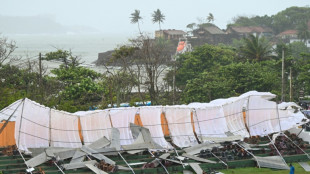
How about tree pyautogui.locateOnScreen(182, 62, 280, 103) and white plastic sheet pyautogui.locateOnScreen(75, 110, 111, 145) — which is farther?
tree pyautogui.locateOnScreen(182, 62, 280, 103)

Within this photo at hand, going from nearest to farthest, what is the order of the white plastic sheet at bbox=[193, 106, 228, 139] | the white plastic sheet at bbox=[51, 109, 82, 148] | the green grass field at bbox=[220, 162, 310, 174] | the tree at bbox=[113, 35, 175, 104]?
1. the green grass field at bbox=[220, 162, 310, 174]
2. the white plastic sheet at bbox=[51, 109, 82, 148]
3. the white plastic sheet at bbox=[193, 106, 228, 139]
4. the tree at bbox=[113, 35, 175, 104]

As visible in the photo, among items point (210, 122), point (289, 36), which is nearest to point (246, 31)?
point (289, 36)

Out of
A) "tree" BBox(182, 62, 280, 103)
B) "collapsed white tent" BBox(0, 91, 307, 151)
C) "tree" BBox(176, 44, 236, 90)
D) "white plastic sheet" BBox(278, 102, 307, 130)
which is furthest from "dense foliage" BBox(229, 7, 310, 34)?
"collapsed white tent" BBox(0, 91, 307, 151)

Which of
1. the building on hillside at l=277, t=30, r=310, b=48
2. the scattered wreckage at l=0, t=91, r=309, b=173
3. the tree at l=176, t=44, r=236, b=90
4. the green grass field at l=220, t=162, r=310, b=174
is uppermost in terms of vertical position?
the building on hillside at l=277, t=30, r=310, b=48

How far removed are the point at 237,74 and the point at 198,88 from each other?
12.6 ft

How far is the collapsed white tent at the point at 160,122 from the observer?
2081 cm

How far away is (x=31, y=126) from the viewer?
20.7m

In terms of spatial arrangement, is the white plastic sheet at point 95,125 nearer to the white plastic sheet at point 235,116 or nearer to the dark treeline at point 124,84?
the white plastic sheet at point 235,116

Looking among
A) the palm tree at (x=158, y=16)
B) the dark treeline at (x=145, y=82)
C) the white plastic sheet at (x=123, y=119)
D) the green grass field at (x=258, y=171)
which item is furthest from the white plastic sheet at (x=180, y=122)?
the palm tree at (x=158, y=16)

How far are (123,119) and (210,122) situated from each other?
14.6ft

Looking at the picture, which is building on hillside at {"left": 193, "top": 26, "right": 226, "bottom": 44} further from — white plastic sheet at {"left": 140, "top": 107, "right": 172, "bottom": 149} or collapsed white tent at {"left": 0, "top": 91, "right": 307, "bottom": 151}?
white plastic sheet at {"left": 140, "top": 107, "right": 172, "bottom": 149}

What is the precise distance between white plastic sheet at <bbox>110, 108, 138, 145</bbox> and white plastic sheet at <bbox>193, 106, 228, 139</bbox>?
3204mm

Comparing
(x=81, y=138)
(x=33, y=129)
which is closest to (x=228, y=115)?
(x=81, y=138)

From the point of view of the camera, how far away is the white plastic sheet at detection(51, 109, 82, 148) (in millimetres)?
21250
